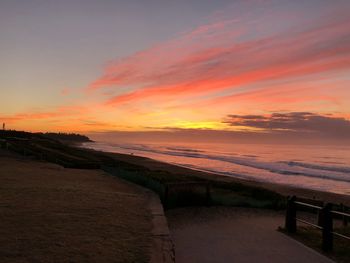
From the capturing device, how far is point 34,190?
39.3ft

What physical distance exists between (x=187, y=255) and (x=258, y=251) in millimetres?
1524

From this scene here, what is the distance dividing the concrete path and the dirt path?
37.3 inches

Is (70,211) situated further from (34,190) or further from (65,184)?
(65,184)

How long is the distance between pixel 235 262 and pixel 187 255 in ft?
3.14

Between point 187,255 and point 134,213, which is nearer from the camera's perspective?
point 187,255

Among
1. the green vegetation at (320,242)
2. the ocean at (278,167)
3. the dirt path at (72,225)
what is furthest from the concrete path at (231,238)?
the ocean at (278,167)

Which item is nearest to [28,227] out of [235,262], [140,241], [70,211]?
[70,211]

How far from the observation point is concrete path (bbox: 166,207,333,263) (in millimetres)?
7043

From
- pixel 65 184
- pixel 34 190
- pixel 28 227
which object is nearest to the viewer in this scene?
pixel 28 227

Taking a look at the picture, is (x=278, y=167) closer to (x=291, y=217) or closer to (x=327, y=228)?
(x=291, y=217)

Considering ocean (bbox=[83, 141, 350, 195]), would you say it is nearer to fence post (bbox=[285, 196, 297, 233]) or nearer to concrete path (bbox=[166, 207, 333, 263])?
concrete path (bbox=[166, 207, 333, 263])

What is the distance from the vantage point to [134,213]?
9.26 m

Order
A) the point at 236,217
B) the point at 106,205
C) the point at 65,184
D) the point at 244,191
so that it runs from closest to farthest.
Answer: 1. the point at 106,205
2. the point at 236,217
3. the point at 65,184
4. the point at 244,191

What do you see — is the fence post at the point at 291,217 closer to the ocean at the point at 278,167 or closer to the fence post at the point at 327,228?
the fence post at the point at 327,228
